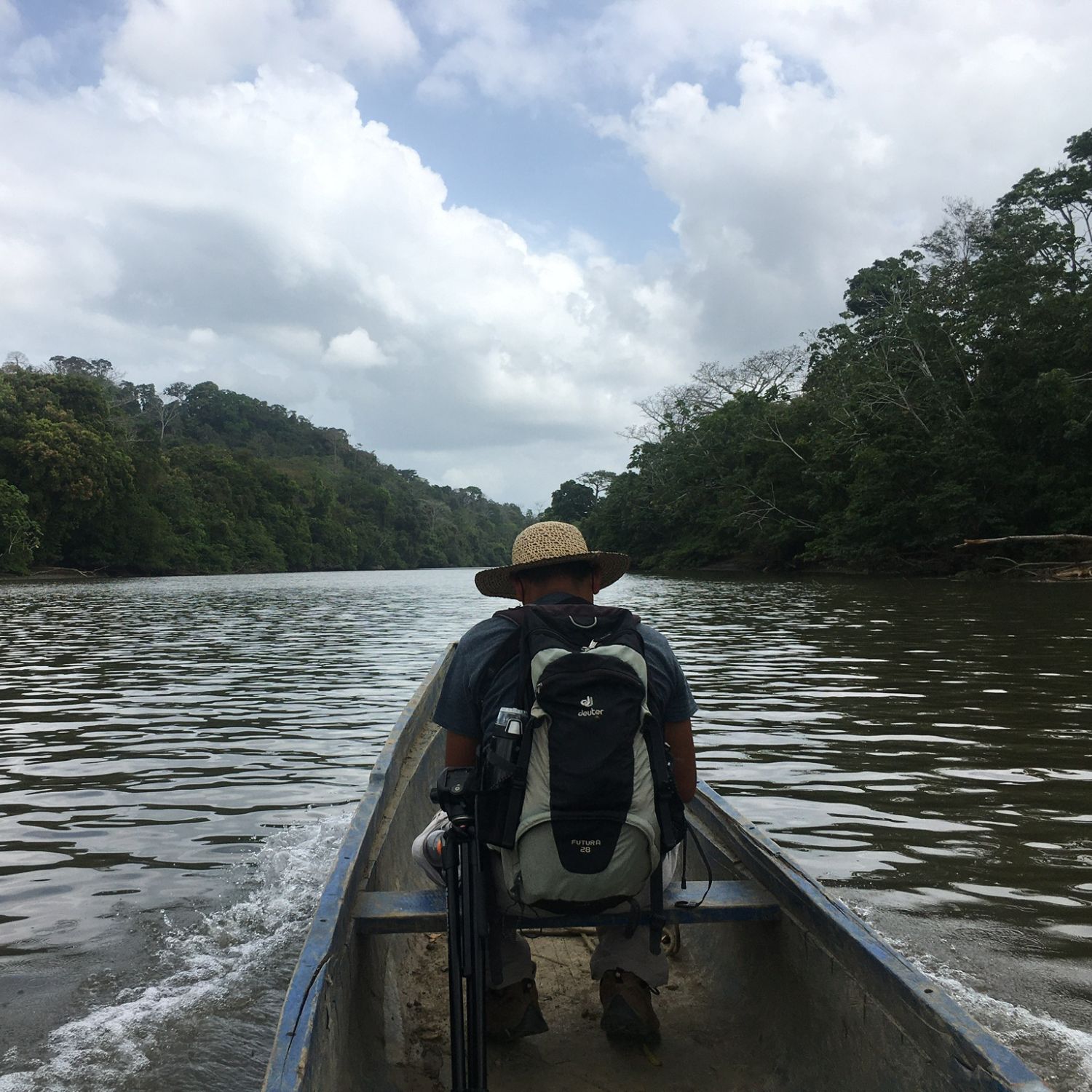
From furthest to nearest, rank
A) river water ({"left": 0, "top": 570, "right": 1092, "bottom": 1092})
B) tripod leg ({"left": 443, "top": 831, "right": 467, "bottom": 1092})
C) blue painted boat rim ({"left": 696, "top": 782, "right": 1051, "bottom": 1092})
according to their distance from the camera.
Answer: river water ({"left": 0, "top": 570, "right": 1092, "bottom": 1092}), tripod leg ({"left": 443, "top": 831, "right": 467, "bottom": 1092}), blue painted boat rim ({"left": 696, "top": 782, "right": 1051, "bottom": 1092})

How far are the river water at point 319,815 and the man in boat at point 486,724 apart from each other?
96cm

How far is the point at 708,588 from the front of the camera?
31.0m

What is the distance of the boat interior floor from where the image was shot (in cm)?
274

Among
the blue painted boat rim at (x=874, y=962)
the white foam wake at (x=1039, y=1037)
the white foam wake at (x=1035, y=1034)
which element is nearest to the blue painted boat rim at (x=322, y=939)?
the blue painted boat rim at (x=874, y=962)

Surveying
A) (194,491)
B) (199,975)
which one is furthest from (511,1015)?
(194,491)

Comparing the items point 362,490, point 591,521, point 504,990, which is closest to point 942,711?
point 504,990

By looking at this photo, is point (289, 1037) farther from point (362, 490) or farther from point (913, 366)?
point (362, 490)

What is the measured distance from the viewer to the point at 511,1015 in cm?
286

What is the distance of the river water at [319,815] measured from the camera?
3.41 metres

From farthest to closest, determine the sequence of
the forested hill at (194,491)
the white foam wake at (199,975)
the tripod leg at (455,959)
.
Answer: the forested hill at (194,491)
the white foam wake at (199,975)
the tripod leg at (455,959)

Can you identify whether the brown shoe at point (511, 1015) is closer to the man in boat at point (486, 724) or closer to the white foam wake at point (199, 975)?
the man in boat at point (486, 724)

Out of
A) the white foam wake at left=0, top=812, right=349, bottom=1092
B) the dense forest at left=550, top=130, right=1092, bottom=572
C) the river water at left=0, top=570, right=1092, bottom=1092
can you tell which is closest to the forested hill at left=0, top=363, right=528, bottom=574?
the dense forest at left=550, top=130, right=1092, bottom=572

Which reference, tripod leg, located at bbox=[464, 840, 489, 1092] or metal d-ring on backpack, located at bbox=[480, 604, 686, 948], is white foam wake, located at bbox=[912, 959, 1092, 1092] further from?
tripod leg, located at bbox=[464, 840, 489, 1092]

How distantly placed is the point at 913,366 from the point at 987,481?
5.23 meters
